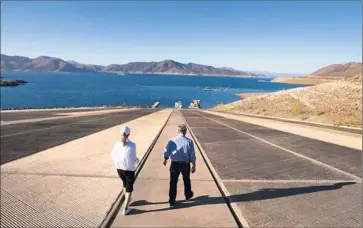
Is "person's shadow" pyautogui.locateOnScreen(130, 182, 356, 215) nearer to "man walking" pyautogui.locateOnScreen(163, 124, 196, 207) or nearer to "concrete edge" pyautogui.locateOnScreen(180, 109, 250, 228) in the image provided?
"concrete edge" pyautogui.locateOnScreen(180, 109, 250, 228)

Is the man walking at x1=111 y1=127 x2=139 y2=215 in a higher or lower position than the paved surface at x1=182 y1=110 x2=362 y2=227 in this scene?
higher

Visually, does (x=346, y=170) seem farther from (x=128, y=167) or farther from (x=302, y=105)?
(x=302, y=105)

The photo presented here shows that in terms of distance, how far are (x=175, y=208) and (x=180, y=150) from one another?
4.13 feet

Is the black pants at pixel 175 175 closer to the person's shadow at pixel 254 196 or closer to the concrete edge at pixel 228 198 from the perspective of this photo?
the person's shadow at pixel 254 196

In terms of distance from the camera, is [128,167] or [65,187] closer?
[128,167]

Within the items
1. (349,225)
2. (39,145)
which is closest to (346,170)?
(349,225)

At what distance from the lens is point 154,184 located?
28.3 feet

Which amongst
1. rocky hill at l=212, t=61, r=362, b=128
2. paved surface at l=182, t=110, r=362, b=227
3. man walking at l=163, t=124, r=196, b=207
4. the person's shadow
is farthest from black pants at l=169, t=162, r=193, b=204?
rocky hill at l=212, t=61, r=362, b=128

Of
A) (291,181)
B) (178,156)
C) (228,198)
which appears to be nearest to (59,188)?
(178,156)

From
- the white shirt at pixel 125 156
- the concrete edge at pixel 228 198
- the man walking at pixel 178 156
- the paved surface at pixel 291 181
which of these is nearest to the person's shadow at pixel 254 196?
the paved surface at pixel 291 181

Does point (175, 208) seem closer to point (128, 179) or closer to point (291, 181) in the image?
point (128, 179)

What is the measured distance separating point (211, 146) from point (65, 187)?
316 inches

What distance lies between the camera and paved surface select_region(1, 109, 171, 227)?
650 centimetres

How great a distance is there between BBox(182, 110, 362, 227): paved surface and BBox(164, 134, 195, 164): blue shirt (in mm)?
1551
